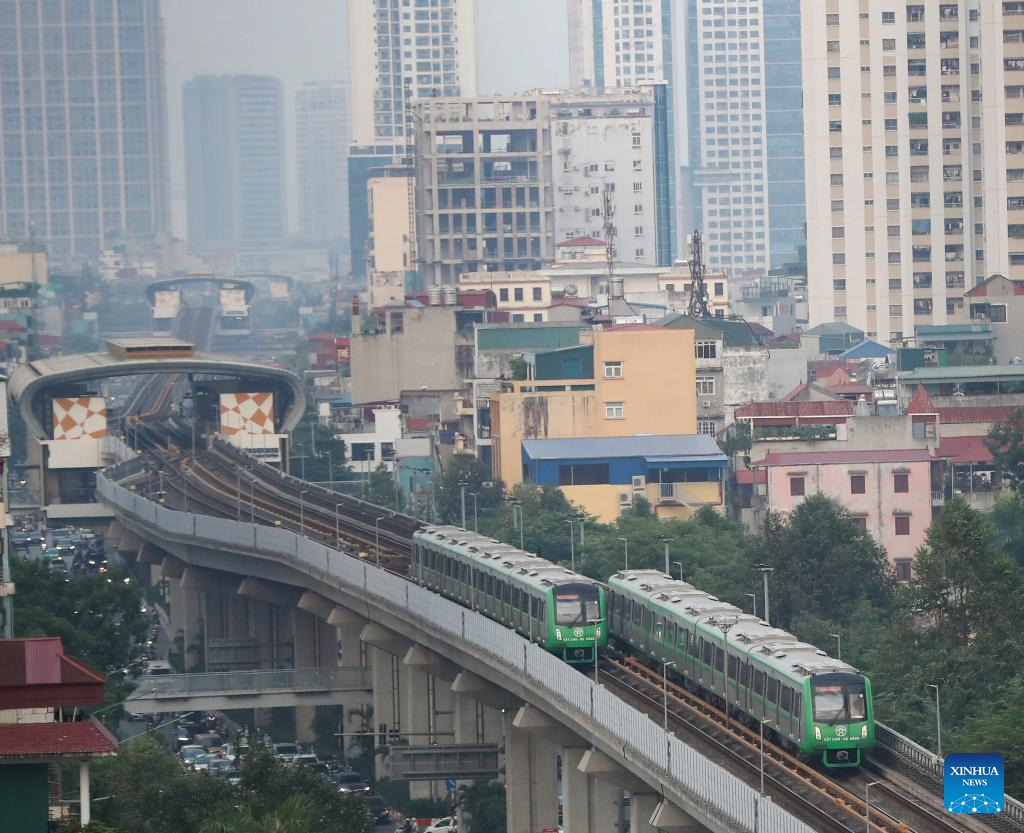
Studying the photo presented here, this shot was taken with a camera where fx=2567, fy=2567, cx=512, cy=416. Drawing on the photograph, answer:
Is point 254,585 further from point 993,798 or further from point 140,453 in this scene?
point 993,798

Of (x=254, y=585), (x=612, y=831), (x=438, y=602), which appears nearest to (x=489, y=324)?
(x=254, y=585)

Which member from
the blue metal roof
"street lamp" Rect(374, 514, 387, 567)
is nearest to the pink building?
the blue metal roof

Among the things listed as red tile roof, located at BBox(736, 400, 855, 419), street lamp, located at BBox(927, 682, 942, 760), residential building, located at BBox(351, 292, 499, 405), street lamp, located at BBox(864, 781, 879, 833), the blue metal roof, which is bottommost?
street lamp, located at BBox(927, 682, 942, 760)

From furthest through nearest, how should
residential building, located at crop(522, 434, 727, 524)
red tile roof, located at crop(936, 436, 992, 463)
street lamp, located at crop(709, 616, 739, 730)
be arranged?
red tile roof, located at crop(936, 436, 992, 463)
residential building, located at crop(522, 434, 727, 524)
street lamp, located at crop(709, 616, 739, 730)

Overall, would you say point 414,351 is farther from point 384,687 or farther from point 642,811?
point 642,811

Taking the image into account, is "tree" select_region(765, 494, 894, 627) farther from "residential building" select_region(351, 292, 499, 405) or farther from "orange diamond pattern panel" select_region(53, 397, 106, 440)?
"residential building" select_region(351, 292, 499, 405)

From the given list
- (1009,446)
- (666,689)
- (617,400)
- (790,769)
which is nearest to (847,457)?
(1009,446)

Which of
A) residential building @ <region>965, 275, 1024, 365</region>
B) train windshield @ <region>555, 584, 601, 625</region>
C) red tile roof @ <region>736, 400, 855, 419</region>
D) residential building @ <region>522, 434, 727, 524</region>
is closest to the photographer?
train windshield @ <region>555, 584, 601, 625</region>
